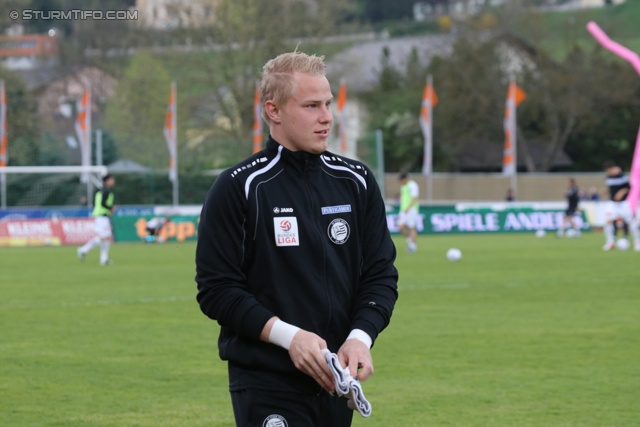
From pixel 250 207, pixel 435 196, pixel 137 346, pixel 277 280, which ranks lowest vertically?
pixel 435 196

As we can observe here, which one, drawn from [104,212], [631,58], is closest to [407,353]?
[631,58]

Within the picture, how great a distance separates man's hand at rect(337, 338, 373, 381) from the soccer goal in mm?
39756

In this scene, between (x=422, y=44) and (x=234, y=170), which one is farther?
(x=422, y=44)

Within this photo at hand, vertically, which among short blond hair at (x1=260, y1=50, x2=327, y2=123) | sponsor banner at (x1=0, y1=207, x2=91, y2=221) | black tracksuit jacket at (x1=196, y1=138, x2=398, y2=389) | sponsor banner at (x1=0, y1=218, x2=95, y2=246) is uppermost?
short blond hair at (x1=260, y1=50, x2=327, y2=123)

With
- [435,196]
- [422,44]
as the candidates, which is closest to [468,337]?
[435,196]

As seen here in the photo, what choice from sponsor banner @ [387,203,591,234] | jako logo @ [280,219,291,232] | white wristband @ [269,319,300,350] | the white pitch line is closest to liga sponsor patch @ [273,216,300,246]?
jako logo @ [280,219,291,232]

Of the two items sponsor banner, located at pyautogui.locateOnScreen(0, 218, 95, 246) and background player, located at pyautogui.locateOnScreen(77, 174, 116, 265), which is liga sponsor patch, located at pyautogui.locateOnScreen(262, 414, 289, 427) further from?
sponsor banner, located at pyautogui.locateOnScreen(0, 218, 95, 246)

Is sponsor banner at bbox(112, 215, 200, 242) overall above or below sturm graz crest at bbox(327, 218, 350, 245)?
below

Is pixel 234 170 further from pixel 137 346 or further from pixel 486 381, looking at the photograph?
pixel 137 346

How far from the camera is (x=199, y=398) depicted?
31.8 ft

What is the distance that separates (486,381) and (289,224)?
21.0 ft

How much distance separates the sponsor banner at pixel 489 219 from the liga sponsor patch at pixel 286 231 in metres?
37.4

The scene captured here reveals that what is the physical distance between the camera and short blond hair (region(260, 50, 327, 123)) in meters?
4.23

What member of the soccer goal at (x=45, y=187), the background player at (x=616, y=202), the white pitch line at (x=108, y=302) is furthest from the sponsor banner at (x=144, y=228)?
the white pitch line at (x=108, y=302)
